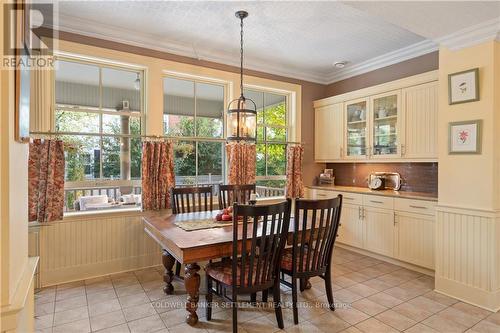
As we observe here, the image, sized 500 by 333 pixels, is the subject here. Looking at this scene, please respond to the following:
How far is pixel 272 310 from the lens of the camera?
103 inches

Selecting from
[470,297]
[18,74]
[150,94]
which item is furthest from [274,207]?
[150,94]

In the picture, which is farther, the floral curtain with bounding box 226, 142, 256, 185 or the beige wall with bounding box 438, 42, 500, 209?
the floral curtain with bounding box 226, 142, 256, 185

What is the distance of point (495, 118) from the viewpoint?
260cm

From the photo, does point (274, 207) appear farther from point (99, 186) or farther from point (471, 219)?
point (99, 186)

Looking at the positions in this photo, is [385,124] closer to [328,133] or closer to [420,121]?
[420,121]

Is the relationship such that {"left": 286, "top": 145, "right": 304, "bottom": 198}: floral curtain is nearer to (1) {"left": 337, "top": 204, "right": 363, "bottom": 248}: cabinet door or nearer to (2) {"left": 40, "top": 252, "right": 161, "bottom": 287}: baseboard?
(1) {"left": 337, "top": 204, "right": 363, "bottom": 248}: cabinet door

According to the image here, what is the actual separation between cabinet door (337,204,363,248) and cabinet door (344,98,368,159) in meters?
0.83

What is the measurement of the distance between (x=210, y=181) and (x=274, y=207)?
2.26 m

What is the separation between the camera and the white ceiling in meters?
2.42

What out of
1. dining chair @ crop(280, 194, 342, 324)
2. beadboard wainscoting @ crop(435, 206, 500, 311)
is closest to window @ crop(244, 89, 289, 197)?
dining chair @ crop(280, 194, 342, 324)

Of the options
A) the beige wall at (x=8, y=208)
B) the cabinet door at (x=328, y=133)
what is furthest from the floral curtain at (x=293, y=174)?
the beige wall at (x=8, y=208)

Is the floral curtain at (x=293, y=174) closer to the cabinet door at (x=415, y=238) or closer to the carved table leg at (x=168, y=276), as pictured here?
the cabinet door at (x=415, y=238)

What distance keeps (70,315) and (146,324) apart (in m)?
0.71

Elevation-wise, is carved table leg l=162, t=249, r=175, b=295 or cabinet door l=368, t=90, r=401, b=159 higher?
cabinet door l=368, t=90, r=401, b=159
